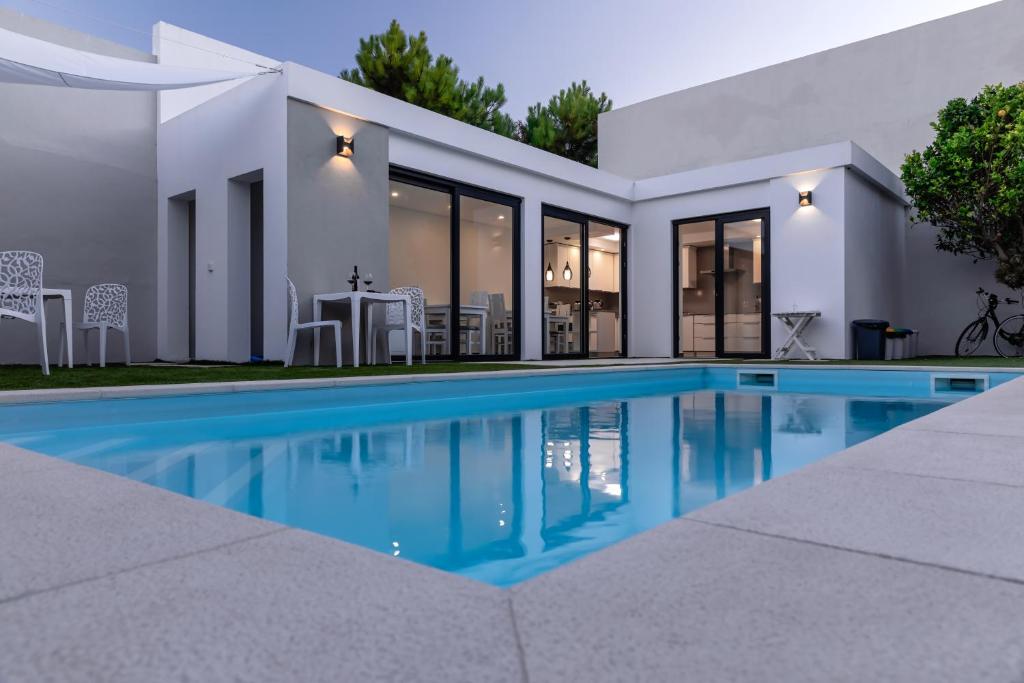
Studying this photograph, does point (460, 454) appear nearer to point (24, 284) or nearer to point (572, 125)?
point (24, 284)

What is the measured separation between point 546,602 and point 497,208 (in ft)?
30.9

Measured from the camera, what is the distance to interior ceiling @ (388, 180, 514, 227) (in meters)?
9.67

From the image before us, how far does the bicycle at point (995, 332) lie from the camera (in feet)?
29.4

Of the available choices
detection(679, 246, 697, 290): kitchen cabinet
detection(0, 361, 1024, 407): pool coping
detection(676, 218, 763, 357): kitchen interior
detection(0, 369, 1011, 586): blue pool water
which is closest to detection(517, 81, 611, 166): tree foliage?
detection(679, 246, 697, 290): kitchen cabinet

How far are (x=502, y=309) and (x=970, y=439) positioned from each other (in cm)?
752

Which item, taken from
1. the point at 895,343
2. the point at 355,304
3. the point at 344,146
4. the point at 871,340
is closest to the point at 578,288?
the point at 871,340

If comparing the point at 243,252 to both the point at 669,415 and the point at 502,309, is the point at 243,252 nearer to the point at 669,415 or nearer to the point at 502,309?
the point at 502,309

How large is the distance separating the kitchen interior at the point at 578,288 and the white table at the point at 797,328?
232cm

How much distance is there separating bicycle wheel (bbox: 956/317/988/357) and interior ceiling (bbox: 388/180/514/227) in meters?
6.52

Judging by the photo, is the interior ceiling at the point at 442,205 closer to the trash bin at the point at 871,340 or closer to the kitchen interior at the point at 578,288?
the kitchen interior at the point at 578,288

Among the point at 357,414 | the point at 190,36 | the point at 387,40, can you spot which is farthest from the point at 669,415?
the point at 387,40

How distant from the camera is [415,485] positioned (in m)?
2.09

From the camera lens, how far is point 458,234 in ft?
23.8

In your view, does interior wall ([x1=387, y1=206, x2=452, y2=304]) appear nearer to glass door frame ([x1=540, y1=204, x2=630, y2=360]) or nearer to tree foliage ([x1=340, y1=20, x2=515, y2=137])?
glass door frame ([x1=540, y1=204, x2=630, y2=360])
